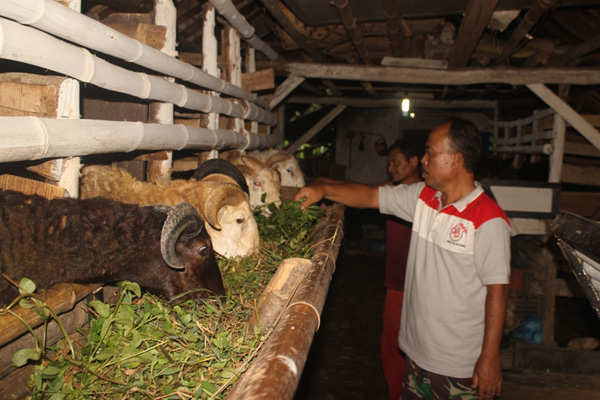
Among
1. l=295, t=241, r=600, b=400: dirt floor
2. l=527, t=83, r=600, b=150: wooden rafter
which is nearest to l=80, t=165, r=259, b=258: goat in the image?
l=295, t=241, r=600, b=400: dirt floor

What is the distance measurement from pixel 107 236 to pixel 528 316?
835cm

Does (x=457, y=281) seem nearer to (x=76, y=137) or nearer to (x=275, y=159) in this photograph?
(x=76, y=137)

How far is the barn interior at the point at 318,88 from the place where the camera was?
216 centimetres

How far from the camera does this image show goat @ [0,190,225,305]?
6.35 feet

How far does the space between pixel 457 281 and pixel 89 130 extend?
2.82 metres

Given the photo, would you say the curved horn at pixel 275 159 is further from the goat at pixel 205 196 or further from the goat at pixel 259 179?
the goat at pixel 205 196

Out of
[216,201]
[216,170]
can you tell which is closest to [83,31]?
[216,201]

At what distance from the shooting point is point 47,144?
1899mm

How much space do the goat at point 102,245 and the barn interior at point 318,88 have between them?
262mm

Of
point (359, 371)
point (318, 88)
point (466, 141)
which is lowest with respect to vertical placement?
point (359, 371)

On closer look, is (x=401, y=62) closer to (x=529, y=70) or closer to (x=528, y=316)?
(x=529, y=70)

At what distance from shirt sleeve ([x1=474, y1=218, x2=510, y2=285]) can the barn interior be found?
64cm

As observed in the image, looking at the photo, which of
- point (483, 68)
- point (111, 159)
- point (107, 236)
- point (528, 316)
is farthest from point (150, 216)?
point (528, 316)

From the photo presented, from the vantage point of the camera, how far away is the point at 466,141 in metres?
3.19
